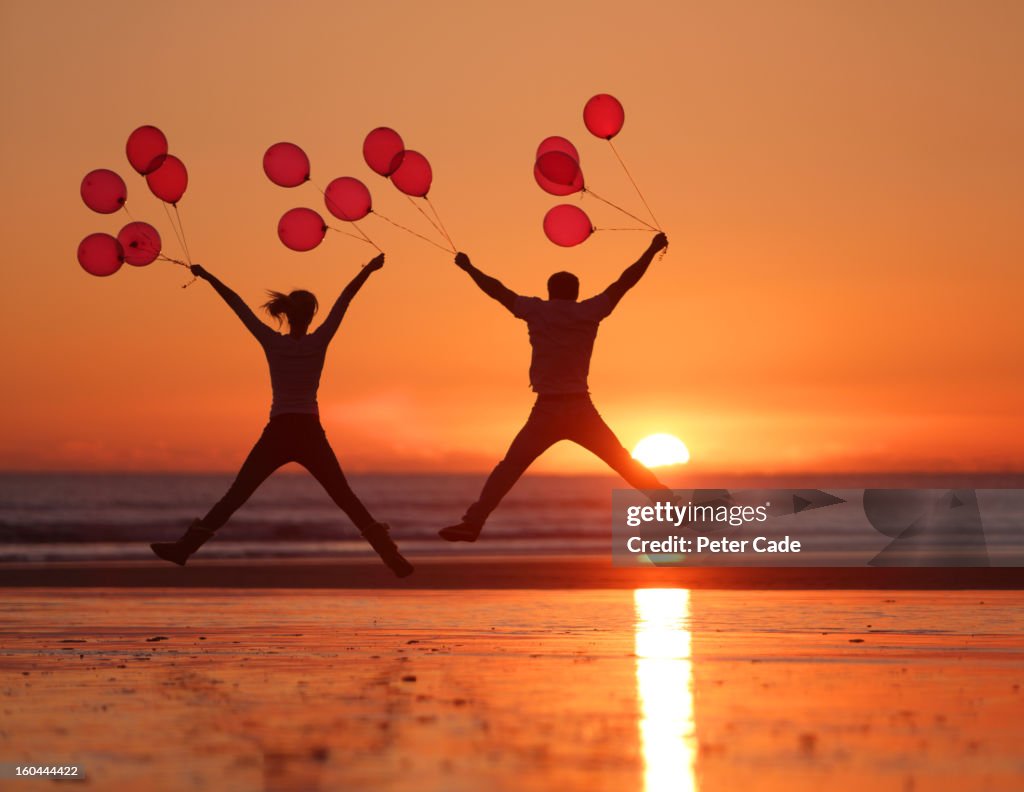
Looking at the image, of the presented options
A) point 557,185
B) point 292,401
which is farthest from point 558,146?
point 292,401

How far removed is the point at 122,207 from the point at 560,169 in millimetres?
4186

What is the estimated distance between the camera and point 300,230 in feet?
51.2

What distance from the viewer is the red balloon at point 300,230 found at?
15602 mm

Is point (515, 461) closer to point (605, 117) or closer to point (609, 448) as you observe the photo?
point (609, 448)

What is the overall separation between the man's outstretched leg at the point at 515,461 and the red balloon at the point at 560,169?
7.64 ft

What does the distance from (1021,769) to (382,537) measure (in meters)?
7.41

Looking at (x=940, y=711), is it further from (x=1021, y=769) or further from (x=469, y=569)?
(x=469, y=569)

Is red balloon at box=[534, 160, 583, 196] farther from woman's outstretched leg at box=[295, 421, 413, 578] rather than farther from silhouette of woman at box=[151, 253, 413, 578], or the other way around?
woman's outstretched leg at box=[295, 421, 413, 578]

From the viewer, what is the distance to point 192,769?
8875mm

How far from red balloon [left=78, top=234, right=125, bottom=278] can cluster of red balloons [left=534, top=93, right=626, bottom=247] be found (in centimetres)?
404

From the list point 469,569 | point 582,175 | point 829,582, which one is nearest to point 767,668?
point 582,175

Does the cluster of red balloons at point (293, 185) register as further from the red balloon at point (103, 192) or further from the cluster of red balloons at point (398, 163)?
the red balloon at point (103, 192)

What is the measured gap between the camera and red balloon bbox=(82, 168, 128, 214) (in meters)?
15.2

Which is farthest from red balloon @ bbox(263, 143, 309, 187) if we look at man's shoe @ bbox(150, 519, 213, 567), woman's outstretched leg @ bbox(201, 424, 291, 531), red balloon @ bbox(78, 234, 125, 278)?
man's shoe @ bbox(150, 519, 213, 567)
